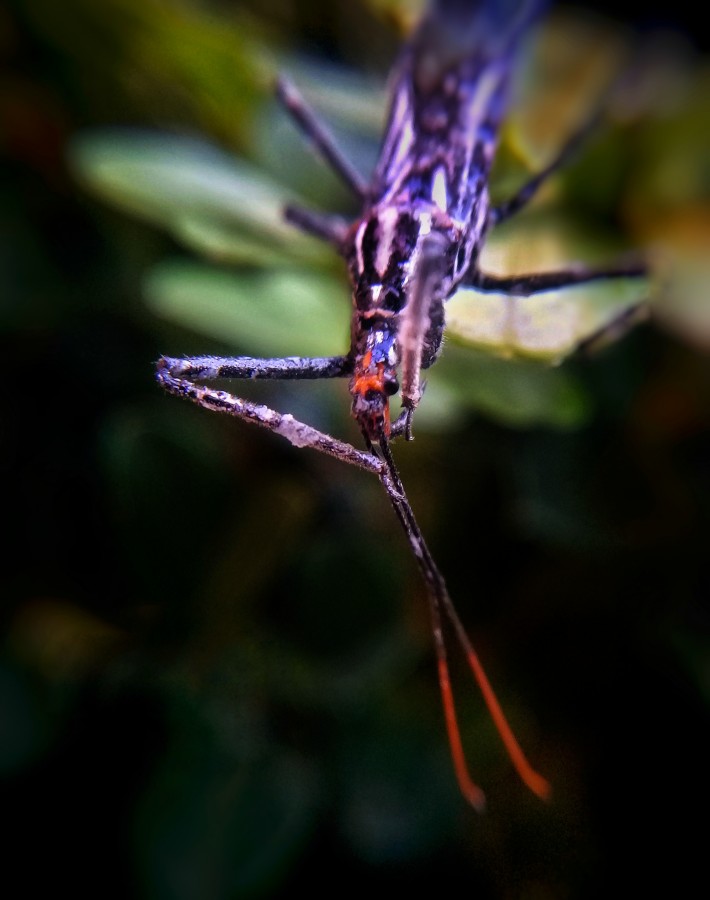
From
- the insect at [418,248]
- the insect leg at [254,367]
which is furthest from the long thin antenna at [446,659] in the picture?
the insect leg at [254,367]

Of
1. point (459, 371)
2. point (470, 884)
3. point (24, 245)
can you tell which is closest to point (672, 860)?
point (470, 884)

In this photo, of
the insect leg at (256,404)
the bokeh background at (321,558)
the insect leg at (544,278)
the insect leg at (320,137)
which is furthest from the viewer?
the insect leg at (320,137)

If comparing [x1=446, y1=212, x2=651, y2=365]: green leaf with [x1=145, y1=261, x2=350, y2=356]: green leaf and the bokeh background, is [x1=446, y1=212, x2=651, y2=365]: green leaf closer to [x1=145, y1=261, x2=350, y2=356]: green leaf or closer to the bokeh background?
the bokeh background

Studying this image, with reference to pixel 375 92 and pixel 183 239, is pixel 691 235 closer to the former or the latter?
pixel 375 92

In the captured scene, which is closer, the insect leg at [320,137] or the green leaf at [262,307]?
the green leaf at [262,307]

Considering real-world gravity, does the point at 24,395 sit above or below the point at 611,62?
below

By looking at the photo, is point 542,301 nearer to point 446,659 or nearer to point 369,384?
point 369,384

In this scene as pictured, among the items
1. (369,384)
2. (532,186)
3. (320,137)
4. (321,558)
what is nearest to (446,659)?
(321,558)

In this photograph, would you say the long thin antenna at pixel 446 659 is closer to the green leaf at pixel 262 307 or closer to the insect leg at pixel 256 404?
the insect leg at pixel 256 404
